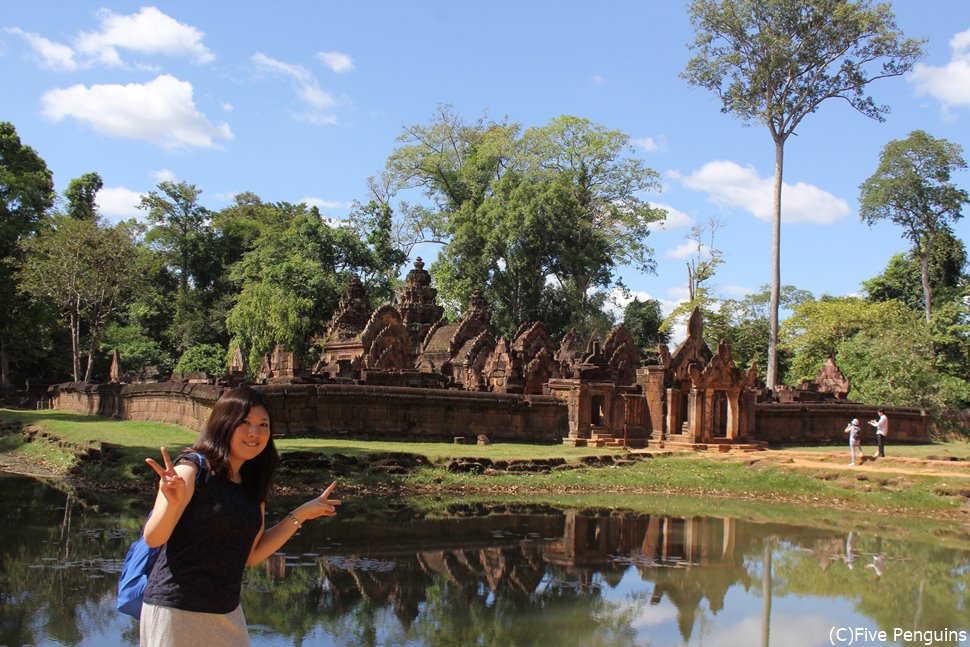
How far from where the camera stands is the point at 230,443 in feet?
13.1

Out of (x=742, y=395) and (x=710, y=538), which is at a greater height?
(x=742, y=395)

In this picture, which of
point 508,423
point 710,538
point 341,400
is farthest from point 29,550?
point 508,423

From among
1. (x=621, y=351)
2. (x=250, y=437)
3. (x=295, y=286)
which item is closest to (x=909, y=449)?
(x=621, y=351)

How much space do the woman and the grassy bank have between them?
1251 centimetres

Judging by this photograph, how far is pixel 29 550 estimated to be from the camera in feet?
35.1

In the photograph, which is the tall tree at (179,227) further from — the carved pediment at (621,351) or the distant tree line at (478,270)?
the carved pediment at (621,351)

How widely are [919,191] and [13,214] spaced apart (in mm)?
44249

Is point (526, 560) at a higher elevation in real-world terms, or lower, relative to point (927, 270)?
lower

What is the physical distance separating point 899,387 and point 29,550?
108 ft

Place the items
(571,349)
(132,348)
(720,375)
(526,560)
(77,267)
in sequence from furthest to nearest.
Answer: (132,348), (571,349), (77,267), (720,375), (526,560)

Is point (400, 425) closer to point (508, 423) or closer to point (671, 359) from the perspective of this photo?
point (508, 423)

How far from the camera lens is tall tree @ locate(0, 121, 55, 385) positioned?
2904cm

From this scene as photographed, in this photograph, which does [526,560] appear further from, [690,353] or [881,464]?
[690,353]

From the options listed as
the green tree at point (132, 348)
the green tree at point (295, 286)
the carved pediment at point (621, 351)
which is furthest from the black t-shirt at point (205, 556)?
the green tree at point (132, 348)
